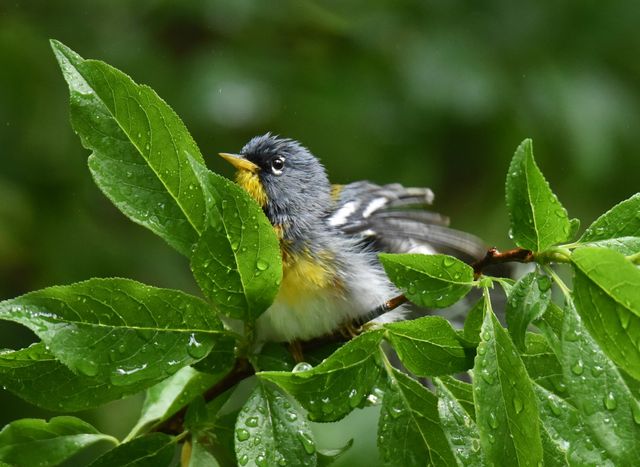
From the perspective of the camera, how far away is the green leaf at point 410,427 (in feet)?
5.03

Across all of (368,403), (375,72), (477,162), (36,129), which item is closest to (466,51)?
(375,72)

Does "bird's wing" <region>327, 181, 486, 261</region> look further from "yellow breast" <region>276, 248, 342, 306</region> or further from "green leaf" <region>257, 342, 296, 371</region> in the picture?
"green leaf" <region>257, 342, 296, 371</region>

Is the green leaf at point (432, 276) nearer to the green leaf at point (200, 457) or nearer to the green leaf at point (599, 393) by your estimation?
the green leaf at point (599, 393)

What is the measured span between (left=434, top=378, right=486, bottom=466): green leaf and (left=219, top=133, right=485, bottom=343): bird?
605 mm

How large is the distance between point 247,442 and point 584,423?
0.51 m

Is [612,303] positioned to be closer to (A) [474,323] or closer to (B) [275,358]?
(A) [474,323]

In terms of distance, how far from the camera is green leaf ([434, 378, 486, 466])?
144cm

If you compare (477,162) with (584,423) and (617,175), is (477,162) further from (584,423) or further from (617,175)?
(584,423)

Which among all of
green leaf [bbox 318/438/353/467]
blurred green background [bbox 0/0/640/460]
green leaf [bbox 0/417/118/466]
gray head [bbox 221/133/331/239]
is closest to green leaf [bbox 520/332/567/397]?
green leaf [bbox 318/438/353/467]

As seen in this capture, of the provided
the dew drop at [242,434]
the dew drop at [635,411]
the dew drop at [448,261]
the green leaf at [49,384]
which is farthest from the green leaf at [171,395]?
the dew drop at [635,411]

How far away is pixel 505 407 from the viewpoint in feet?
4.34

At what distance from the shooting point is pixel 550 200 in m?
1.42

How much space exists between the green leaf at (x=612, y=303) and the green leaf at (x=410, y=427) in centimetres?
34

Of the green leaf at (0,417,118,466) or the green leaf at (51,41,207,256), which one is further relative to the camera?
the green leaf at (0,417,118,466)
